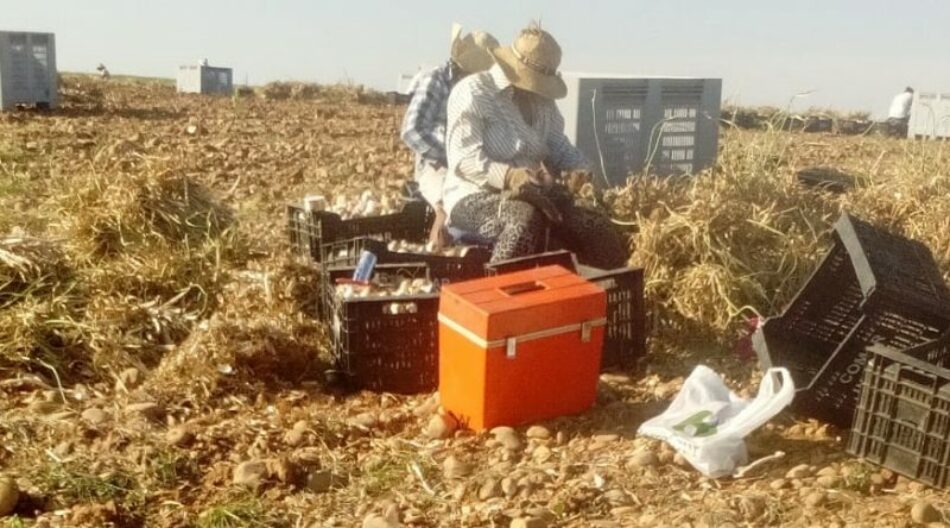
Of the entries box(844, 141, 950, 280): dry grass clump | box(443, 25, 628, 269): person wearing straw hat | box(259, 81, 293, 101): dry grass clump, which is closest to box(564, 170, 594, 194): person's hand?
box(443, 25, 628, 269): person wearing straw hat

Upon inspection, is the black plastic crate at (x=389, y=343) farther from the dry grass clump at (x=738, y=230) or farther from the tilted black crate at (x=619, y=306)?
the dry grass clump at (x=738, y=230)

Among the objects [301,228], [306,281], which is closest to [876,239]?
[306,281]

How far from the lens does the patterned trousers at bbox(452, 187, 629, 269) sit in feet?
15.5

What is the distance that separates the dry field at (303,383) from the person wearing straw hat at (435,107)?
2.87 ft

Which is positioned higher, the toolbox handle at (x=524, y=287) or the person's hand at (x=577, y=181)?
the person's hand at (x=577, y=181)

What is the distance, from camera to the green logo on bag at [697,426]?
3.38 metres

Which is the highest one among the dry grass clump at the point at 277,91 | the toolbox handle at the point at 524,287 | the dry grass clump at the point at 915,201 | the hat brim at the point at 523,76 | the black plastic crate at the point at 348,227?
the hat brim at the point at 523,76

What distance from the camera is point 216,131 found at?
12.4m

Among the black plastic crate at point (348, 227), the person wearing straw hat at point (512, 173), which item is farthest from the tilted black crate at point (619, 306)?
the black plastic crate at point (348, 227)

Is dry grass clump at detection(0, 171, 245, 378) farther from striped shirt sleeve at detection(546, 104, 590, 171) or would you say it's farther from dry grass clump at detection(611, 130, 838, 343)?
dry grass clump at detection(611, 130, 838, 343)

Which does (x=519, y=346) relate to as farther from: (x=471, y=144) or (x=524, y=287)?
(x=471, y=144)

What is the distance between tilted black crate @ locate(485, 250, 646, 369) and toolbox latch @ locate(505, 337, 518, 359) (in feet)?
2.58

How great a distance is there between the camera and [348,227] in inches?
207

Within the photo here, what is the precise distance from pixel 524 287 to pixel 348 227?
1.75 m
